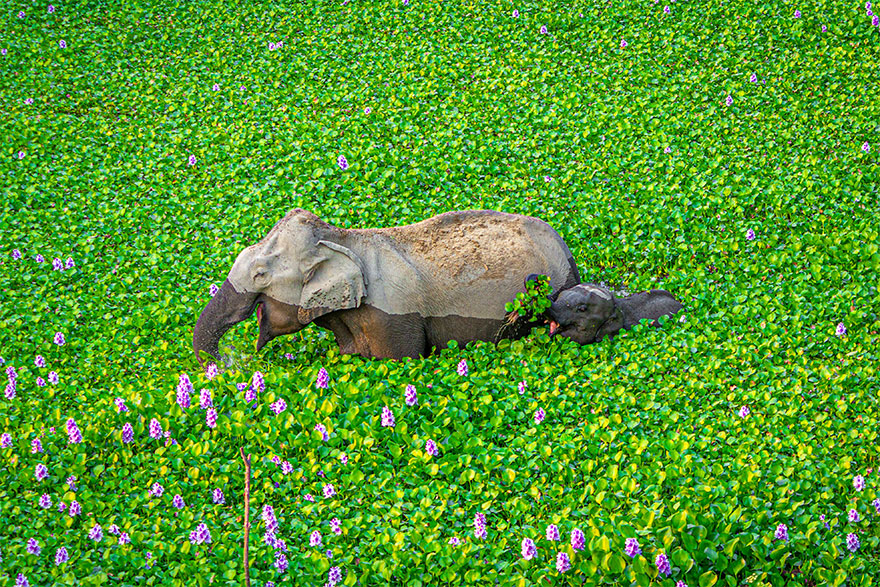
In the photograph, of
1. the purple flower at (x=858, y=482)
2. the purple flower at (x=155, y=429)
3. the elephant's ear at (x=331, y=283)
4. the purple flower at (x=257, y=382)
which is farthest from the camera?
the elephant's ear at (x=331, y=283)

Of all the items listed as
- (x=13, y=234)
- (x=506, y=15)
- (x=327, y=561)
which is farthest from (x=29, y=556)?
(x=506, y=15)

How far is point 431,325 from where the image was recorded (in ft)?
23.5

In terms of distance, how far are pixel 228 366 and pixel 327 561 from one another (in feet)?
7.70

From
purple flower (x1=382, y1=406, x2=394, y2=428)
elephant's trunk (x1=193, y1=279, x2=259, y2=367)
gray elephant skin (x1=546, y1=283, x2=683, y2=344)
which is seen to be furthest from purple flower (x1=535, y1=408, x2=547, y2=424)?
elephant's trunk (x1=193, y1=279, x2=259, y2=367)

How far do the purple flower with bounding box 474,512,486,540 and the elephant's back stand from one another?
6.95 ft

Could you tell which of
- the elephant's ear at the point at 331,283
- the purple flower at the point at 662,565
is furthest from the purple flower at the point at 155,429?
the purple flower at the point at 662,565

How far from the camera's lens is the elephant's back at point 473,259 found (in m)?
7.14

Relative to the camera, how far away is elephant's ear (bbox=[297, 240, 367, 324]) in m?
6.79

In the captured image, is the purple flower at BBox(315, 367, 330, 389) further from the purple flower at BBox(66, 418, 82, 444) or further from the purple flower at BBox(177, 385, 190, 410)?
the purple flower at BBox(66, 418, 82, 444)

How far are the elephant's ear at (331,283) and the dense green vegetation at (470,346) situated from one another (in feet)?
1.53

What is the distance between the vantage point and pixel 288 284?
22.4 ft

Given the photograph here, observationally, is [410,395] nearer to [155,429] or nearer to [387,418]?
[387,418]

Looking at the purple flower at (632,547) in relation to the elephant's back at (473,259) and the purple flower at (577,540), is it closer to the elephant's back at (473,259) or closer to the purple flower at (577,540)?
the purple flower at (577,540)

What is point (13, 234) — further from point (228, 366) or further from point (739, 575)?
point (739, 575)
